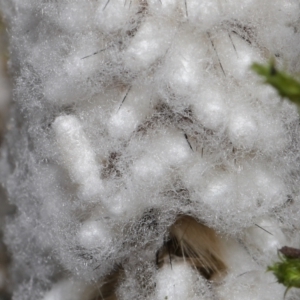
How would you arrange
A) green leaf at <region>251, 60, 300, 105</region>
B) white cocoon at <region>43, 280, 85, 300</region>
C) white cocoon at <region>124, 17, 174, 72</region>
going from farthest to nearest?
white cocoon at <region>43, 280, 85, 300</region> < white cocoon at <region>124, 17, 174, 72</region> < green leaf at <region>251, 60, 300, 105</region>

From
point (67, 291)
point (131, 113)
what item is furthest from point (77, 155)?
point (67, 291)

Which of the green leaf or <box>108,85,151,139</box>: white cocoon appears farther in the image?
<box>108,85,151,139</box>: white cocoon

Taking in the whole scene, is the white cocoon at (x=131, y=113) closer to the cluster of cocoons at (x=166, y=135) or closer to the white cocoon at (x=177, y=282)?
the cluster of cocoons at (x=166, y=135)

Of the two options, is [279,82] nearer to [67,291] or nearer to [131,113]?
[131,113]

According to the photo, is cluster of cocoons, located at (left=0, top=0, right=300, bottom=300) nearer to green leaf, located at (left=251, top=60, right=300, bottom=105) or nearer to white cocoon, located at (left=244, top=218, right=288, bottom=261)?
white cocoon, located at (left=244, top=218, right=288, bottom=261)

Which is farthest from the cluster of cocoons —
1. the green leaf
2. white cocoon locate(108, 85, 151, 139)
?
the green leaf

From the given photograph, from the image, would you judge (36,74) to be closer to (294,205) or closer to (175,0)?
(175,0)

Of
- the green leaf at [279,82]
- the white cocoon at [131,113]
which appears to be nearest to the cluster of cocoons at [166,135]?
the white cocoon at [131,113]

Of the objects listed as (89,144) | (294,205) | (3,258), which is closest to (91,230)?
(89,144)
